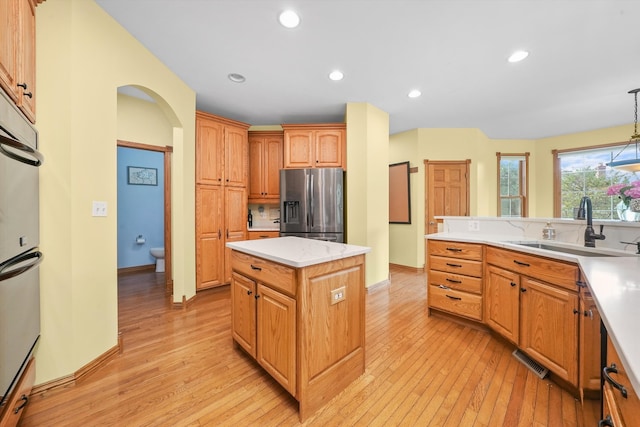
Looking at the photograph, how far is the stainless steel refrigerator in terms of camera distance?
11.5 feet

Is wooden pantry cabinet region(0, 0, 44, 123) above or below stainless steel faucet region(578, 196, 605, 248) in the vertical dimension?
above

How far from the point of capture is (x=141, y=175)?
4520 mm

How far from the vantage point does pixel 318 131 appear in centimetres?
372

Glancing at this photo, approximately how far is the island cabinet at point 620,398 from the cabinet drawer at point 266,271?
1185 mm

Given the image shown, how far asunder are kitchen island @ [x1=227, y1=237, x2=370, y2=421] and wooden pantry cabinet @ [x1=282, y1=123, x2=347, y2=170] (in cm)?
214

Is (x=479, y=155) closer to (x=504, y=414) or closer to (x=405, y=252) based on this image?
(x=405, y=252)

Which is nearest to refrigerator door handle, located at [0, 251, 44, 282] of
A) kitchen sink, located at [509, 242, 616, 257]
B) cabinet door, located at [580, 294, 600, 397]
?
cabinet door, located at [580, 294, 600, 397]

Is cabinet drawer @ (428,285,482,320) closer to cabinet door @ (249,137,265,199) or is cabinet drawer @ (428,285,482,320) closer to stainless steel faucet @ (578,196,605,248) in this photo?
stainless steel faucet @ (578,196,605,248)

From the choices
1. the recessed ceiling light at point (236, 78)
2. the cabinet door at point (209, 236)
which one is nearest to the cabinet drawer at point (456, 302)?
the cabinet door at point (209, 236)

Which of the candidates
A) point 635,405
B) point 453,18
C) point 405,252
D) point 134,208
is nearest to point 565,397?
point 635,405

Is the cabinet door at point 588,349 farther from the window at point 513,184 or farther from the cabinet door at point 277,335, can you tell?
the window at point 513,184

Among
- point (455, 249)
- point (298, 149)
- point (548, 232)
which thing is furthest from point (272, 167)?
point (548, 232)

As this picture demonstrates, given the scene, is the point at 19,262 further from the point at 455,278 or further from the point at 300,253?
the point at 455,278

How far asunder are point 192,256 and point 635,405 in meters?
3.40
